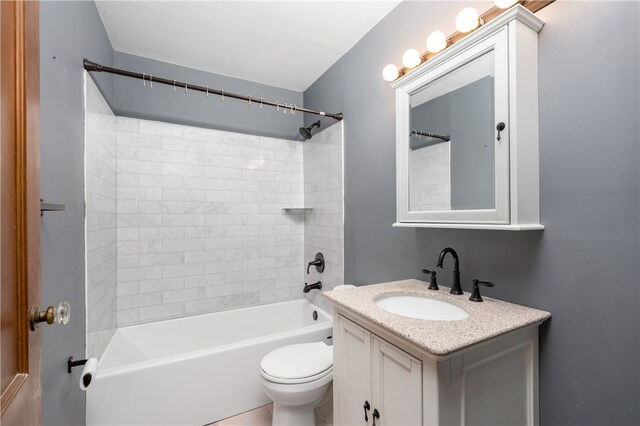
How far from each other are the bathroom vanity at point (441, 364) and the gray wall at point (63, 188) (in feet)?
3.72

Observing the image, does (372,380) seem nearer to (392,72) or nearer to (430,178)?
(430,178)

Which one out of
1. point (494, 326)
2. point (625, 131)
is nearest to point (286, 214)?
point (494, 326)

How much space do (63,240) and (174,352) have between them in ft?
4.82

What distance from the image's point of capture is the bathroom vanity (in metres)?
0.83

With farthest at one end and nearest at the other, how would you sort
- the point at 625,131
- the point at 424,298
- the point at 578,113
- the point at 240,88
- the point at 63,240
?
the point at 240,88, the point at 424,298, the point at 63,240, the point at 578,113, the point at 625,131

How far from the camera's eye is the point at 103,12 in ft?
5.60

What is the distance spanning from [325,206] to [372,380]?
1559 mm

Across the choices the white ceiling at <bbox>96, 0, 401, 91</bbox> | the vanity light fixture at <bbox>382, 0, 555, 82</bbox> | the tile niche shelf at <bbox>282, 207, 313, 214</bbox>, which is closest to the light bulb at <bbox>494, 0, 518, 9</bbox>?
the vanity light fixture at <bbox>382, 0, 555, 82</bbox>

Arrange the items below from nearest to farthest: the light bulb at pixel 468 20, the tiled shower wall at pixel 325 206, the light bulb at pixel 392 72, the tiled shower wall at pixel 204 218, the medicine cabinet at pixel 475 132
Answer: the medicine cabinet at pixel 475 132 → the light bulb at pixel 468 20 → the light bulb at pixel 392 72 → the tiled shower wall at pixel 204 218 → the tiled shower wall at pixel 325 206

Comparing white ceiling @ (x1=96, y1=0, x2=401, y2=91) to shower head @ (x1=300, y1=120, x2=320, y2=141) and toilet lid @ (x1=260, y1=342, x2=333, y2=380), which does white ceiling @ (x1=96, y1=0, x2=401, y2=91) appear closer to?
shower head @ (x1=300, y1=120, x2=320, y2=141)

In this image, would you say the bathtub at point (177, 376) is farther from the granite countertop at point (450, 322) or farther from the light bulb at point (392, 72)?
the light bulb at point (392, 72)

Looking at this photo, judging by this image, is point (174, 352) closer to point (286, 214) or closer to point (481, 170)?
point (286, 214)

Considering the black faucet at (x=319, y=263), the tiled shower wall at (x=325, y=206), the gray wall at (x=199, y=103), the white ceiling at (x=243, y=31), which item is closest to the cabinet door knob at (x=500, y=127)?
the white ceiling at (x=243, y=31)

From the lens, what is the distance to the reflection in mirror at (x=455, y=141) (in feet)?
3.67
